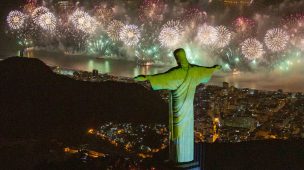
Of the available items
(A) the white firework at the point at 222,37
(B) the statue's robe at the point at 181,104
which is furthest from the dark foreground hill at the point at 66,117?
(A) the white firework at the point at 222,37

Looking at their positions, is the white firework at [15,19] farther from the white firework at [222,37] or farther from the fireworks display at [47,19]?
the white firework at [222,37]

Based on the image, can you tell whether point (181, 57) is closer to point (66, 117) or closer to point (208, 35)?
point (66, 117)

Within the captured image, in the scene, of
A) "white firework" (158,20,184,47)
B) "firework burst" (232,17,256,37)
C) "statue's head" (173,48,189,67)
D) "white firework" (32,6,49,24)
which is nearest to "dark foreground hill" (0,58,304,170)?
"statue's head" (173,48,189,67)

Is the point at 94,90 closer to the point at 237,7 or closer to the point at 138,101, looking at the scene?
the point at 138,101

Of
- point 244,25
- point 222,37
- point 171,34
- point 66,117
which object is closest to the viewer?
point 66,117

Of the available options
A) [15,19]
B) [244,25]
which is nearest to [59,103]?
[244,25]

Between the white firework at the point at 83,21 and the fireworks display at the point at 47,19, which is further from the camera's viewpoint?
the white firework at the point at 83,21

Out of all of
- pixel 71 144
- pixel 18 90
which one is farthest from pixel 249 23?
pixel 71 144
